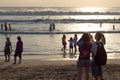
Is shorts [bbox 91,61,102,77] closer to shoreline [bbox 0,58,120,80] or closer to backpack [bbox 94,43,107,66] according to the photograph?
backpack [bbox 94,43,107,66]

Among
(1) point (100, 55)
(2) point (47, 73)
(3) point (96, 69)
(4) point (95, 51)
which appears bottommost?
(2) point (47, 73)

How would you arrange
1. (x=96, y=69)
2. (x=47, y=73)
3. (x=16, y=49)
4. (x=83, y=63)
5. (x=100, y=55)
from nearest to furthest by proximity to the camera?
1. (x=100, y=55)
2. (x=96, y=69)
3. (x=83, y=63)
4. (x=47, y=73)
5. (x=16, y=49)

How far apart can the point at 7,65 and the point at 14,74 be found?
357 cm

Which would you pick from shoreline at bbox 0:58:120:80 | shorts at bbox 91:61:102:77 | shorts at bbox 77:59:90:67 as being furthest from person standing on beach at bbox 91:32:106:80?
shoreline at bbox 0:58:120:80

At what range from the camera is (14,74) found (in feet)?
49.1

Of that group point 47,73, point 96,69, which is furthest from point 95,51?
point 47,73

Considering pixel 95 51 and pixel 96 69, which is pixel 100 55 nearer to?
pixel 95 51

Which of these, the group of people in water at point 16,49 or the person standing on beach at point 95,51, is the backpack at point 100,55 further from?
the group of people in water at point 16,49

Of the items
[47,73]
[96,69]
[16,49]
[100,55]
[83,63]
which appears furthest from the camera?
[16,49]

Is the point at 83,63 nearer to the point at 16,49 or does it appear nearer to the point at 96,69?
the point at 96,69

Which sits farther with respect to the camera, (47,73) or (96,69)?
(47,73)

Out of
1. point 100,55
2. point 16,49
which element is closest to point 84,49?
point 100,55

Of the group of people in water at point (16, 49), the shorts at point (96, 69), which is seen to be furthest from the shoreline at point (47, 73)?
the shorts at point (96, 69)

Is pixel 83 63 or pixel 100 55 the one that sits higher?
pixel 100 55
